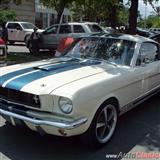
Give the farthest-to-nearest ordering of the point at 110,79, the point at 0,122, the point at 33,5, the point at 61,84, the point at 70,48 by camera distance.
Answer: the point at 33,5, the point at 70,48, the point at 0,122, the point at 110,79, the point at 61,84

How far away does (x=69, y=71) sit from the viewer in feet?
16.9

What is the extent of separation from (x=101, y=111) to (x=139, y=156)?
2.60 feet

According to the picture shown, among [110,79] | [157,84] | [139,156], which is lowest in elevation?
[139,156]

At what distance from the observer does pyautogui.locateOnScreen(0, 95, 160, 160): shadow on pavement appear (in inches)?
182

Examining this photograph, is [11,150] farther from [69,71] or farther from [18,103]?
[69,71]

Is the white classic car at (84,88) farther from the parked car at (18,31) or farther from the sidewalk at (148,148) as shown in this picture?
the parked car at (18,31)

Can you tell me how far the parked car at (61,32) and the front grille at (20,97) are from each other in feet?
40.2

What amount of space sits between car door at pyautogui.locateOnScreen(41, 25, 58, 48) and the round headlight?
1343cm

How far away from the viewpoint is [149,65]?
6293mm

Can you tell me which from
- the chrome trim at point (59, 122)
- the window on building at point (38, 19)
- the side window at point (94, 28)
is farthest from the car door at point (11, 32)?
the chrome trim at point (59, 122)

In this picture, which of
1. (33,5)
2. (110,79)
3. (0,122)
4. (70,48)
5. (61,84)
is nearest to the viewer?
(61,84)

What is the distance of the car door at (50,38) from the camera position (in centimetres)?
1766

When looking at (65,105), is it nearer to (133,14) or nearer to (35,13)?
(133,14)

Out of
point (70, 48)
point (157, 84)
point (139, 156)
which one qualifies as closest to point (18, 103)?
point (139, 156)
